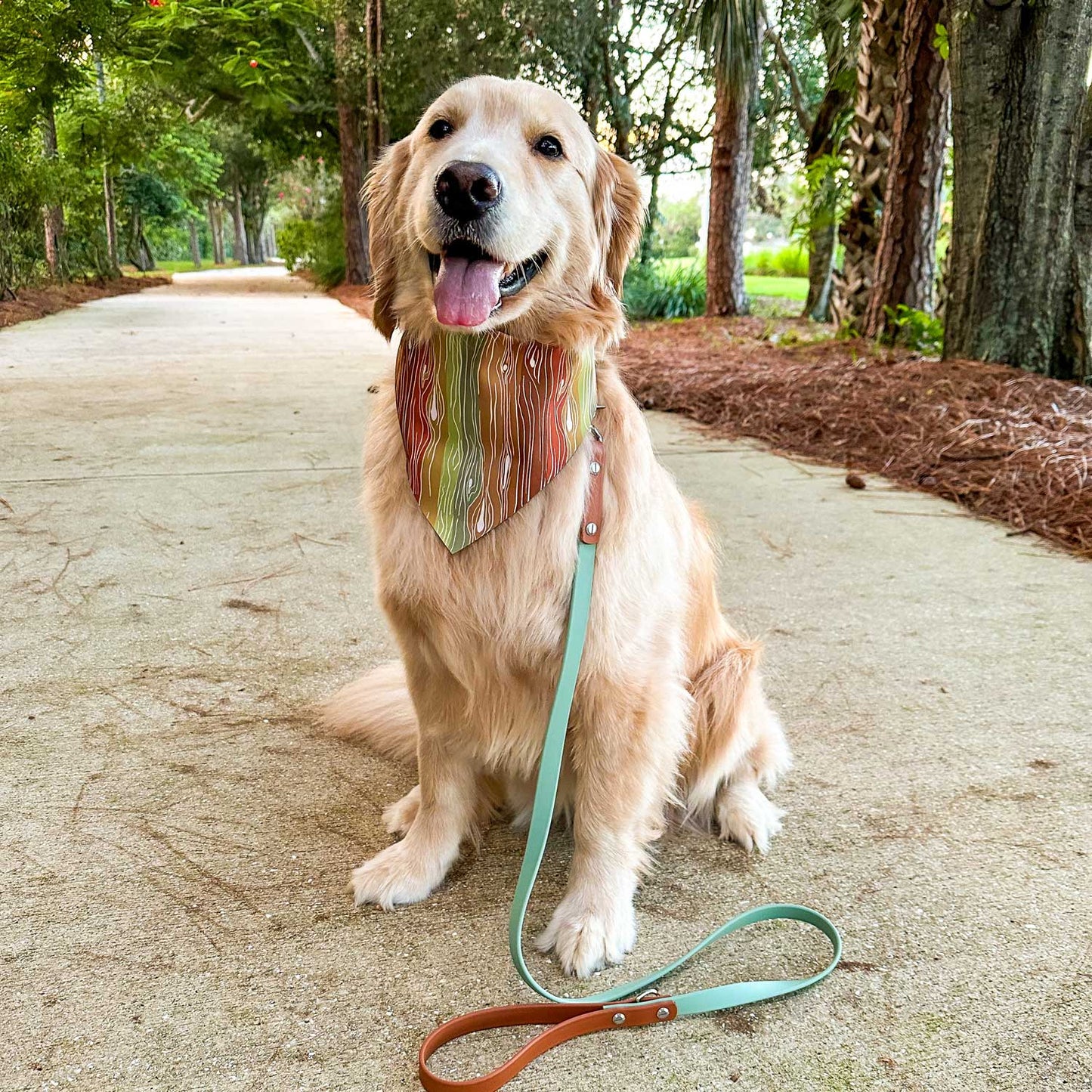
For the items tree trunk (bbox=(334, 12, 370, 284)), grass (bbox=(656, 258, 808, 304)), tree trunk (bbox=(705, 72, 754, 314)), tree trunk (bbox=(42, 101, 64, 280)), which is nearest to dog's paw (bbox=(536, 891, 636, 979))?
tree trunk (bbox=(705, 72, 754, 314))

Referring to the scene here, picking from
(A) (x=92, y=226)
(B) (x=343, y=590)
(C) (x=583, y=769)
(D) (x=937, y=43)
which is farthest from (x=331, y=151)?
(C) (x=583, y=769)

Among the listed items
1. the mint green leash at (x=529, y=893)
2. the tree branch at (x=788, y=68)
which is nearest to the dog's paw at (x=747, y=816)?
the mint green leash at (x=529, y=893)

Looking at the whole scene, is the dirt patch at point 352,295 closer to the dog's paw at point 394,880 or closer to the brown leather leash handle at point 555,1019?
the dog's paw at point 394,880

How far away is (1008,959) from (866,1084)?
0.47m

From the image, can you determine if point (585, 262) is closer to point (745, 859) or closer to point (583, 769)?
point (583, 769)

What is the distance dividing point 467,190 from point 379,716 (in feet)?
4.78

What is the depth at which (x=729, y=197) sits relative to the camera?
12.4 m

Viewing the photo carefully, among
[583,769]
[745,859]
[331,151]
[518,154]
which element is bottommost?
[745,859]

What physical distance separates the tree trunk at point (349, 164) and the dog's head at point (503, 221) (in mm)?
19315

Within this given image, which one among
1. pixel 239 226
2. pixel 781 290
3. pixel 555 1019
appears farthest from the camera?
pixel 239 226

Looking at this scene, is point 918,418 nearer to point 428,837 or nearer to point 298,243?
point 428,837

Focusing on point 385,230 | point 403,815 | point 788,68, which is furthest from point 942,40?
point 788,68

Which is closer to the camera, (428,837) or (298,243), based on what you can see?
(428,837)

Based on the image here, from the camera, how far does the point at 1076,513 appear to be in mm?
4266
